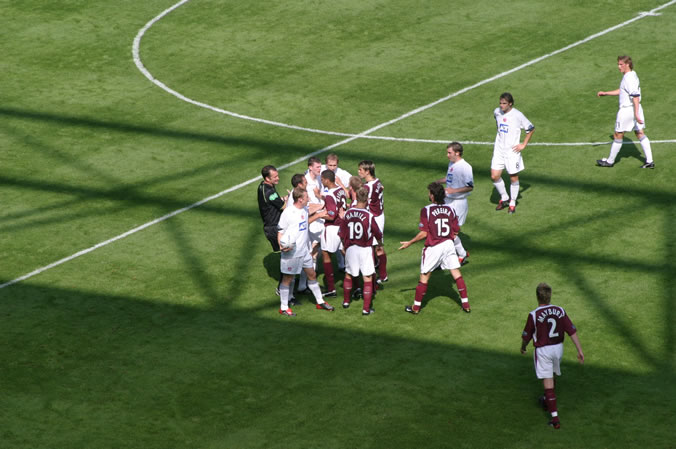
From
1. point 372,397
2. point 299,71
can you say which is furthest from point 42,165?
point 372,397

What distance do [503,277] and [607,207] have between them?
337cm

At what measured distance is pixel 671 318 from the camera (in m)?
14.5

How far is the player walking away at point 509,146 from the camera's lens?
58.6ft

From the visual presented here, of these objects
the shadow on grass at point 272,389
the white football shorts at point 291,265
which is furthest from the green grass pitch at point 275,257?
the white football shorts at point 291,265

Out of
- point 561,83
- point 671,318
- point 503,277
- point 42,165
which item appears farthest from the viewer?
point 561,83

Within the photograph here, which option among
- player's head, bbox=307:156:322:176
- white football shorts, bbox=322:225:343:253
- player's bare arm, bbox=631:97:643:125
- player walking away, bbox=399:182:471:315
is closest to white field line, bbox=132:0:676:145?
player's bare arm, bbox=631:97:643:125

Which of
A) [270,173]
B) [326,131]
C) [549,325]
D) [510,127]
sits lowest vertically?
[326,131]

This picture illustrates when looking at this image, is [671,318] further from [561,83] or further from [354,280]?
[561,83]

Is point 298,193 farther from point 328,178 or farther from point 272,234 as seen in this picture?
point 272,234

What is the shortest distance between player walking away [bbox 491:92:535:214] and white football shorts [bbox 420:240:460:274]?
3773mm

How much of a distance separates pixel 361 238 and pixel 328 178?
1299 millimetres

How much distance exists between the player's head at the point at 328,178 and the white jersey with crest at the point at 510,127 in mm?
4044

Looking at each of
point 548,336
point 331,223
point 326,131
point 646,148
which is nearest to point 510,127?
point 646,148

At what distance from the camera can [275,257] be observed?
1691 cm
